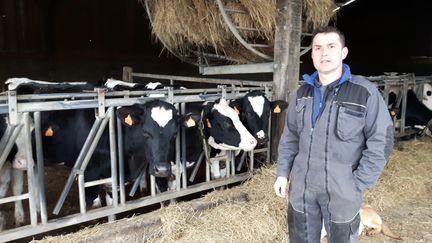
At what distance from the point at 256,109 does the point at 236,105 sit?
0.25 metres

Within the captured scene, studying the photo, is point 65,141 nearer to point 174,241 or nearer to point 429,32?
point 174,241

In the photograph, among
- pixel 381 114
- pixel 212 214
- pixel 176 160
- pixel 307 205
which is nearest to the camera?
pixel 381 114

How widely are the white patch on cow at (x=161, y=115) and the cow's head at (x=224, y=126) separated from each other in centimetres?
76

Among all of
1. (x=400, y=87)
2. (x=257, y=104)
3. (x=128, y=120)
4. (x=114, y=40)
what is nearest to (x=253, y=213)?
(x=257, y=104)

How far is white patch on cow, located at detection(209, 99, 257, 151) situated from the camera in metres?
3.93

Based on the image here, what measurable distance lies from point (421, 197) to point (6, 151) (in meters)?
4.92

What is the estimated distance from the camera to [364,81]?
7.32 feet

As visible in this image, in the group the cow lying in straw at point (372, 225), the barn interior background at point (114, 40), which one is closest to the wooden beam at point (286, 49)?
the cow lying in straw at point (372, 225)

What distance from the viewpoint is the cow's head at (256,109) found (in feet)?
14.7

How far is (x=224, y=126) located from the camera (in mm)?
4188

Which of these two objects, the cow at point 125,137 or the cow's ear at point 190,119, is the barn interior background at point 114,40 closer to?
the cow at point 125,137

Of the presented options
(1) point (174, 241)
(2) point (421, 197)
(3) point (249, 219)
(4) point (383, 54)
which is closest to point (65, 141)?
(1) point (174, 241)

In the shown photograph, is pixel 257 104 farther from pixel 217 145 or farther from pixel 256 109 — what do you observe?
pixel 217 145

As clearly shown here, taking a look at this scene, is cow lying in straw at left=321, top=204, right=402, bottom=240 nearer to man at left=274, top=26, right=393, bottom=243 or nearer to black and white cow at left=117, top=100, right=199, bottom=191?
man at left=274, top=26, right=393, bottom=243
